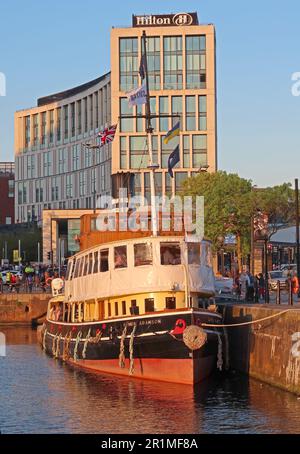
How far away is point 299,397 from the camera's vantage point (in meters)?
32.1

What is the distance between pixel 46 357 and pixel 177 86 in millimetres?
82685

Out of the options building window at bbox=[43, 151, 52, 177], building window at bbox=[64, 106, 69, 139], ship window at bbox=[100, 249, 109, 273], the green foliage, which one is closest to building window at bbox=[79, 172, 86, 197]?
building window at bbox=[64, 106, 69, 139]

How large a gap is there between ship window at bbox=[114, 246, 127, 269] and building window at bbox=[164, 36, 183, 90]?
297 ft

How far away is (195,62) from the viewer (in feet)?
426

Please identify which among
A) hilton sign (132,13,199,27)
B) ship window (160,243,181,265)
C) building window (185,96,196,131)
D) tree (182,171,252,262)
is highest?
hilton sign (132,13,199,27)

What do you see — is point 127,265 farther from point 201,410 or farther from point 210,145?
point 210,145

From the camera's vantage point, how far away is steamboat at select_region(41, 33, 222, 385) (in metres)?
37.3

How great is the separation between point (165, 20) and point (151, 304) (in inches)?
3773

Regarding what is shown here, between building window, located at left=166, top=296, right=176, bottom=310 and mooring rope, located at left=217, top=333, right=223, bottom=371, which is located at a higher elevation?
building window, located at left=166, top=296, right=176, bottom=310

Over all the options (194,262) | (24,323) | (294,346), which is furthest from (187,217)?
(24,323)

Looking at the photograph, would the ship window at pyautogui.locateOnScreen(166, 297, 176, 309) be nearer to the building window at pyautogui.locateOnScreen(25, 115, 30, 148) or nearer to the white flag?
the white flag
